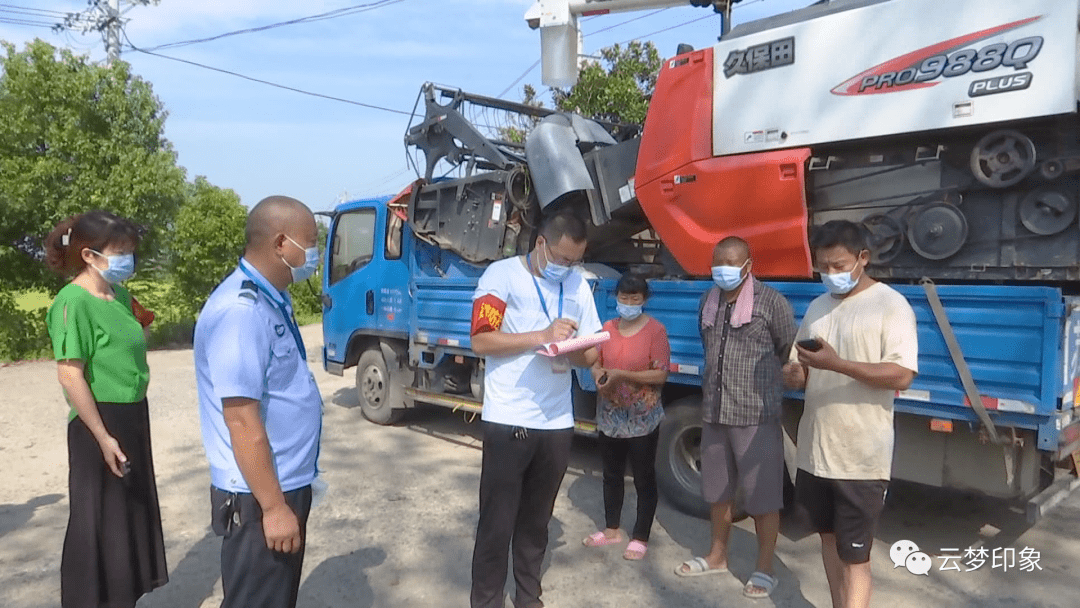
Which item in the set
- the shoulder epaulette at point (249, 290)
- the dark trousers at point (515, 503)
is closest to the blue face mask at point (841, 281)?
the dark trousers at point (515, 503)

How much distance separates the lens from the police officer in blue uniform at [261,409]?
2.01m

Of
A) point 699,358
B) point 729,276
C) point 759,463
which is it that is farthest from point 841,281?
point 699,358

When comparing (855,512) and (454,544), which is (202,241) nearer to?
(454,544)

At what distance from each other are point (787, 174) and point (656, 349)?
1245 mm

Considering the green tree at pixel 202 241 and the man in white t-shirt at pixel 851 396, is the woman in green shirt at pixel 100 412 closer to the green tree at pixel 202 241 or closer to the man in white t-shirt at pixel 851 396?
the man in white t-shirt at pixel 851 396

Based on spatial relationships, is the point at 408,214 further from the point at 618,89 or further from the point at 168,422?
the point at 618,89

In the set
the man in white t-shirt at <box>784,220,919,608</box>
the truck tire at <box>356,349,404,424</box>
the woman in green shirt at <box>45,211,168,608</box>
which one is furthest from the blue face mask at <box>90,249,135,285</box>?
the truck tire at <box>356,349,404,424</box>

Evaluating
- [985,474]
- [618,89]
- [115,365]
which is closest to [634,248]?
[985,474]

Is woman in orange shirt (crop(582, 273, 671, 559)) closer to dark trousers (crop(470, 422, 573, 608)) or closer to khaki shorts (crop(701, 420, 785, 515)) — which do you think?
khaki shorts (crop(701, 420, 785, 515))

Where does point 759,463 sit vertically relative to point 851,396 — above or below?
below

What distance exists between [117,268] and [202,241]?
452 inches

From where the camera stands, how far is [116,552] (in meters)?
3.09

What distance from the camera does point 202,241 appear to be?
13688 millimetres

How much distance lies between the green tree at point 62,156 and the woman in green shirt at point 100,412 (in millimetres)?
10128
